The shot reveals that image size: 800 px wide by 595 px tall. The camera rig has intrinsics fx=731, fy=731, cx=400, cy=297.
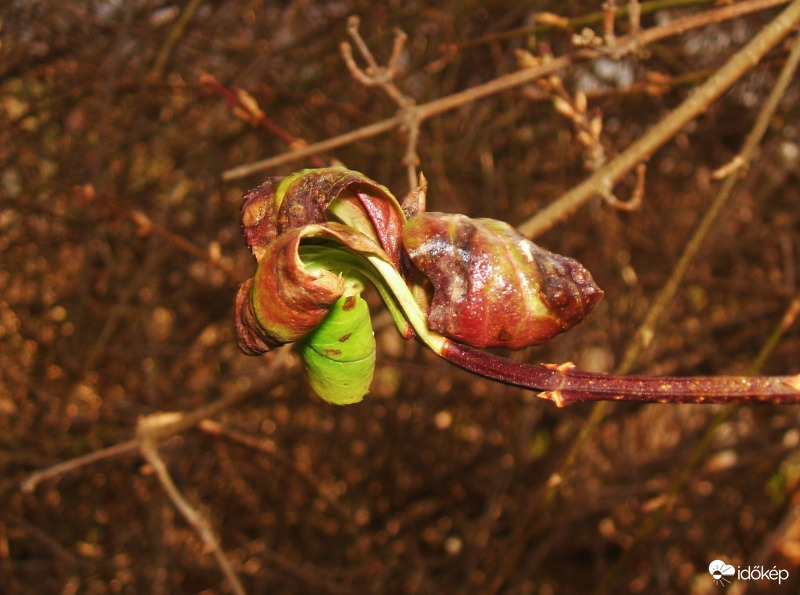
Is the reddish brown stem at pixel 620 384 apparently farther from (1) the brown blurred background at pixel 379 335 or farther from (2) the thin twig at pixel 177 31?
(2) the thin twig at pixel 177 31

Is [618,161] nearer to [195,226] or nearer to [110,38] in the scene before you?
[110,38]

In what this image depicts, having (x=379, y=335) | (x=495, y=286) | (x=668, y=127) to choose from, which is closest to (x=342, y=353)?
(x=495, y=286)

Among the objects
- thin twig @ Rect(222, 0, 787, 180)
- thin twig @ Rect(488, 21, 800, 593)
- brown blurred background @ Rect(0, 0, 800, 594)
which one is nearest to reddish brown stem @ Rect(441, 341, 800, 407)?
thin twig @ Rect(488, 21, 800, 593)

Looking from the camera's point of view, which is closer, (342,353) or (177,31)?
(342,353)

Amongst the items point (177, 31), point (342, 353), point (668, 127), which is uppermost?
point (177, 31)

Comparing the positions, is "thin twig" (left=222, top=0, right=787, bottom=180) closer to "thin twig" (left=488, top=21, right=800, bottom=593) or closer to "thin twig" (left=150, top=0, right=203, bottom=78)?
"thin twig" (left=488, top=21, right=800, bottom=593)

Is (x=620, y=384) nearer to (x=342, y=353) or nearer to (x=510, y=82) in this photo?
(x=342, y=353)
